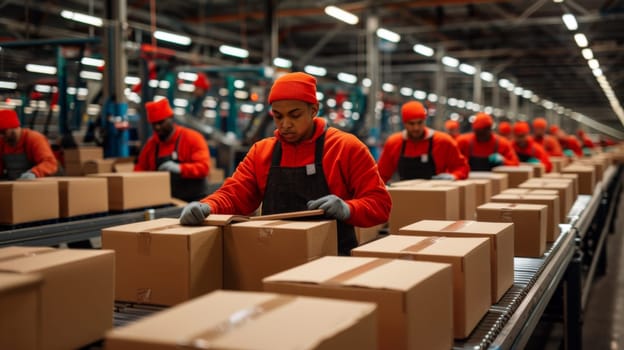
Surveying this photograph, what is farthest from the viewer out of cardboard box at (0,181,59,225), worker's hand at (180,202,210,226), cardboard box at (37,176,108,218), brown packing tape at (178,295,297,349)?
cardboard box at (37,176,108,218)

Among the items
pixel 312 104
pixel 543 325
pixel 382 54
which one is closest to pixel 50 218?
pixel 312 104

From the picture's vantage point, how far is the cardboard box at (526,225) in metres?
3.67

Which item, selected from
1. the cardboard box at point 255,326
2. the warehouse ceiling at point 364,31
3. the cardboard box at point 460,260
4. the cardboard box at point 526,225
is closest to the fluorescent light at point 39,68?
the warehouse ceiling at point 364,31

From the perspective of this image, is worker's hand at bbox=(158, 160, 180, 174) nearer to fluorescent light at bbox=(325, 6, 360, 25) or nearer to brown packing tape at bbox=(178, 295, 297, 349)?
brown packing tape at bbox=(178, 295, 297, 349)

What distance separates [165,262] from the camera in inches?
94.7

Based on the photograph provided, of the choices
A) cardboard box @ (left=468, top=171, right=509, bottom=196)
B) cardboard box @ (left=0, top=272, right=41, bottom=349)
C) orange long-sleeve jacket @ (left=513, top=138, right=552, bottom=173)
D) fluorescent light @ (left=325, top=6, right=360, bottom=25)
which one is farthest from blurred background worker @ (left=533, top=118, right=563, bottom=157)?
cardboard box @ (left=0, top=272, right=41, bottom=349)

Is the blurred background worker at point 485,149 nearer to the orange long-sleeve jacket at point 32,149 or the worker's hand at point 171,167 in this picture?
the worker's hand at point 171,167

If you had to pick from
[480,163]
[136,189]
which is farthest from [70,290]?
[480,163]

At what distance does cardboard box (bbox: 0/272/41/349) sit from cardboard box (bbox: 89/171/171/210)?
386 cm

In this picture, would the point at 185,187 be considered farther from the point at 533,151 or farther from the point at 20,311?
the point at 533,151

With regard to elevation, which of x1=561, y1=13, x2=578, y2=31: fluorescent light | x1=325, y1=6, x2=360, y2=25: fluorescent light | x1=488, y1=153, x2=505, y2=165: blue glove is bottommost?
x1=488, y1=153, x2=505, y2=165: blue glove

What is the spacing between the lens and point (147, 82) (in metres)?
→ 9.13

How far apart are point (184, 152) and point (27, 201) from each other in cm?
195

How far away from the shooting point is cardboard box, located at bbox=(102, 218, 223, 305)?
2375 millimetres
